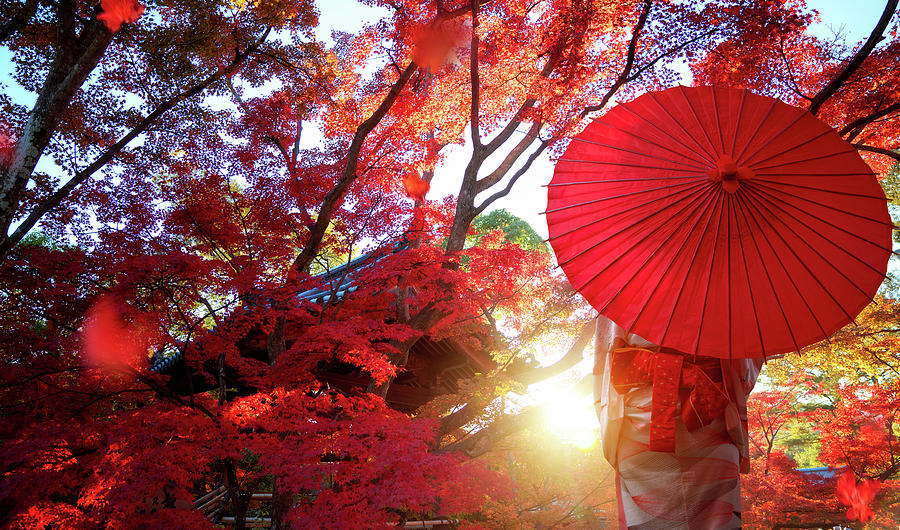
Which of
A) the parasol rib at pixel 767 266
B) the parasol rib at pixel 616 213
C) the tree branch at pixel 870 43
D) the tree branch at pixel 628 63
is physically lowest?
the parasol rib at pixel 767 266

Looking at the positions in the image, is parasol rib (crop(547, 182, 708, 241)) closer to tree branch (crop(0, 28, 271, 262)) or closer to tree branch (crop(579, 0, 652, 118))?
tree branch (crop(0, 28, 271, 262))

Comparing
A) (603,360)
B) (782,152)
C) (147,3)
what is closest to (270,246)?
(147,3)

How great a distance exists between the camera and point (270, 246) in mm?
8977

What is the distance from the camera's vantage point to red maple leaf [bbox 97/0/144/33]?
6004 mm

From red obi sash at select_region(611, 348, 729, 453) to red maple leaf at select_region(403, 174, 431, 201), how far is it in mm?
8422

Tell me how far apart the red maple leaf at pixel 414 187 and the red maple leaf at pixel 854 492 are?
1222 centimetres

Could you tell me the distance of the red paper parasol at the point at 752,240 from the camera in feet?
7.49

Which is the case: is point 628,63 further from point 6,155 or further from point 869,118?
point 6,155

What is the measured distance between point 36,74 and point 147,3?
83.7 inches

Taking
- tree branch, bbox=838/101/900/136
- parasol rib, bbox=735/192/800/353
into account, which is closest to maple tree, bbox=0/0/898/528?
tree branch, bbox=838/101/900/136

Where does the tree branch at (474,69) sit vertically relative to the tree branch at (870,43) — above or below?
above

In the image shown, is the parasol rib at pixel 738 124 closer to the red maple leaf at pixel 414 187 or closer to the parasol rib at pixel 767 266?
the parasol rib at pixel 767 266

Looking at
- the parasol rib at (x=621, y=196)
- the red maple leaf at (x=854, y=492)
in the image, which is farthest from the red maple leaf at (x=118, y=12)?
the red maple leaf at (x=854, y=492)

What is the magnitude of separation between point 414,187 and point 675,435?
29.2 feet
